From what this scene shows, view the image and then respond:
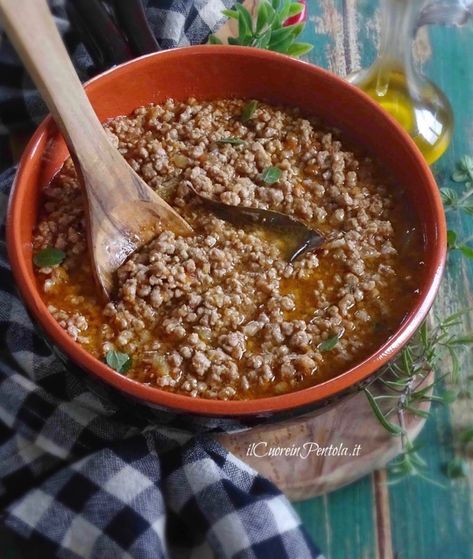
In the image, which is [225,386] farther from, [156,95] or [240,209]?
[156,95]

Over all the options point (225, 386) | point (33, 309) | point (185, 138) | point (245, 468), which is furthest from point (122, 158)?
point (245, 468)

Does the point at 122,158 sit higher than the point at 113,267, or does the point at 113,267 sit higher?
the point at 122,158

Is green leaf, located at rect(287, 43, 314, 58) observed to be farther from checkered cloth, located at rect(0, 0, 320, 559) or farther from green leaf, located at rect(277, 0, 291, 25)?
checkered cloth, located at rect(0, 0, 320, 559)

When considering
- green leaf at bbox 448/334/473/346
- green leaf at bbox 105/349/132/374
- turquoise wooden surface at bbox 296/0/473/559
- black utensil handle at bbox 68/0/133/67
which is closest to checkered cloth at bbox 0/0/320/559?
green leaf at bbox 105/349/132/374

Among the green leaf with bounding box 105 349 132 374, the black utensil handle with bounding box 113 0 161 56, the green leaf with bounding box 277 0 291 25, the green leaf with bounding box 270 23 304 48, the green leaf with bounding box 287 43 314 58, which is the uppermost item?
the black utensil handle with bounding box 113 0 161 56

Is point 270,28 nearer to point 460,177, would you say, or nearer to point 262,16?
point 262,16

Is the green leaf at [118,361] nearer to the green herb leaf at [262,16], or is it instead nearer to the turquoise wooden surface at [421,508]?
the turquoise wooden surface at [421,508]

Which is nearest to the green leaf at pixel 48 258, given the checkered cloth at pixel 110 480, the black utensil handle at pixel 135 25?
the checkered cloth at pixel 110 480
